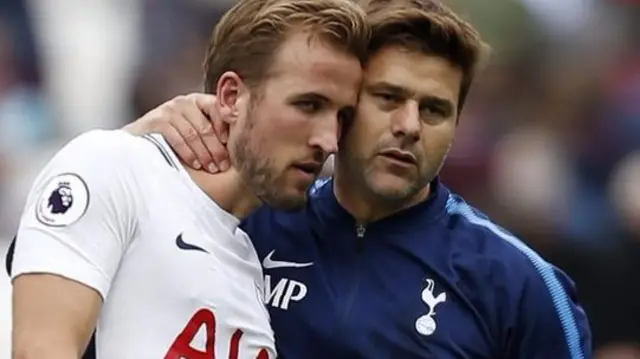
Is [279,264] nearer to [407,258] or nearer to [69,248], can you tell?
[407,258]

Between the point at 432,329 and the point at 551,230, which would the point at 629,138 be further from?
the point at 432,329

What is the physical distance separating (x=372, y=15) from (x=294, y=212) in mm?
521

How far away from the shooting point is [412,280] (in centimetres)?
466

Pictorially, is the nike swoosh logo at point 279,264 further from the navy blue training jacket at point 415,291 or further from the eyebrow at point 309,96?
the eyebrow at point 309,96

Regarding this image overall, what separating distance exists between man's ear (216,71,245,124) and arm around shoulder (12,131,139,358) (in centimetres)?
38

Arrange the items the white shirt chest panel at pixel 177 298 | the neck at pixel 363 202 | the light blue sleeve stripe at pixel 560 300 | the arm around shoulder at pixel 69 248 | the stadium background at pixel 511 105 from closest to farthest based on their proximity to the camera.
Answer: the arm around shoulder at pixel 69 248
the white shirt chest panel at pixel 177 298
the light blue sleeve stripe at pixel 560 300
the neck at pixel 363 202
the stadium background at pixel 511 105

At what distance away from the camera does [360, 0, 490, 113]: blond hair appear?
4.61m

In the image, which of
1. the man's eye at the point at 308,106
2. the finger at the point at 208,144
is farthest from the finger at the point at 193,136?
the man's eye at the point at 308,106

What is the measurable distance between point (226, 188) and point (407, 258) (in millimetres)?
488

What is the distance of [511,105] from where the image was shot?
29.5 feet

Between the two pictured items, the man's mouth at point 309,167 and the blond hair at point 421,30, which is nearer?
the man's mouth at point 309,167

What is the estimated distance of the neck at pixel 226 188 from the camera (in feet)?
14.8

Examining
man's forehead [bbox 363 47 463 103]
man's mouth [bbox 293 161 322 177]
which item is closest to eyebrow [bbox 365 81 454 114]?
man's forehead [bbox 363 47 463 103]

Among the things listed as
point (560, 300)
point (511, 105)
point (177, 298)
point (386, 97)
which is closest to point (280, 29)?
point (386, 97)
